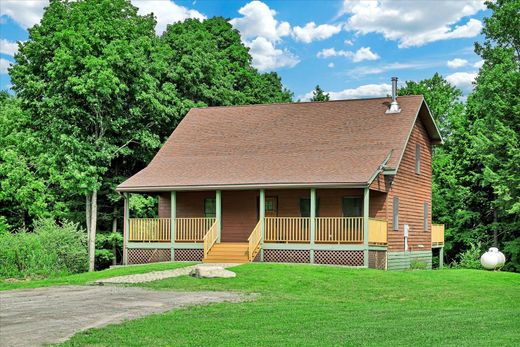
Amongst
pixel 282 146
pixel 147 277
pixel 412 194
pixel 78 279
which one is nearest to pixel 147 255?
pixel 78 279

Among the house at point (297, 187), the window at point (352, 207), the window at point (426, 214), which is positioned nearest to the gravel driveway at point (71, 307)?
the house at point (297, 187)

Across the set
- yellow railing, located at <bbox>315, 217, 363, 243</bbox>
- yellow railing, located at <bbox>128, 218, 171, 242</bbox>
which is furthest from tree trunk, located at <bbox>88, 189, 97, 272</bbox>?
yellow railing, located at <bbox>315, 217, 363, 243</bbox>

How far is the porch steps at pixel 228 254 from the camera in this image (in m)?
28.1

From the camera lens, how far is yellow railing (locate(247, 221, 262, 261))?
91.5 ft

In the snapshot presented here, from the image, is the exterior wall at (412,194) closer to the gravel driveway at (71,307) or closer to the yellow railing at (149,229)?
the yellow railing at (149,229)

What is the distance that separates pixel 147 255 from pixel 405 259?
11116 millimetres

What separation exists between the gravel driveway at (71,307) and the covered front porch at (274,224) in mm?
8324

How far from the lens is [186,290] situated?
67.4 ft

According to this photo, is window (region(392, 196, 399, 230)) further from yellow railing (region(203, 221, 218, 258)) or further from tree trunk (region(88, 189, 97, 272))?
tree trunk (region(88, 189, 97, 272))

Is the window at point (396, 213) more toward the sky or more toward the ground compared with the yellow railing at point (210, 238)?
more toward the sky

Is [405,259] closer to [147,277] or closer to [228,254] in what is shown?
[228,254]

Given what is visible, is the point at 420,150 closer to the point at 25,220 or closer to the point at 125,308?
the point at 125,308

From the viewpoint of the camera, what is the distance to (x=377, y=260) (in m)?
27.7

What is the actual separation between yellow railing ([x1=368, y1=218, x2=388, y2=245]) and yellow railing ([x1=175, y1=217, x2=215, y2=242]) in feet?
22.7
